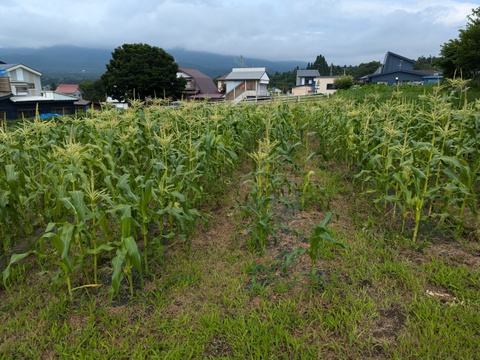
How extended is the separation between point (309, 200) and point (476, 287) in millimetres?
2115

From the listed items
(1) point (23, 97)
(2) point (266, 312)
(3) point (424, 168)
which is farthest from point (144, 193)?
(1) point (23, 97)

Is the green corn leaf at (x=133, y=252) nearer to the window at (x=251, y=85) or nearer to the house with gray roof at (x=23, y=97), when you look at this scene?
the house with gray roof at (x=23, y=97)

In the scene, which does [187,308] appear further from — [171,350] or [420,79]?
[420,79]

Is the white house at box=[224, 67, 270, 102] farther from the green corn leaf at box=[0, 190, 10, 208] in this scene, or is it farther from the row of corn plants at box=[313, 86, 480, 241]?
the green corn leaf at box=[0, 190, 10, 208]

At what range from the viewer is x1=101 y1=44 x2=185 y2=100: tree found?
35.2 meters

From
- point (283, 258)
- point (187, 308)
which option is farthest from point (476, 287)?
point (187, 308)

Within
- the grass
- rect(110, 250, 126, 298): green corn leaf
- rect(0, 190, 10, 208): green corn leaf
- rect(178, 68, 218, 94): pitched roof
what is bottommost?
the grass

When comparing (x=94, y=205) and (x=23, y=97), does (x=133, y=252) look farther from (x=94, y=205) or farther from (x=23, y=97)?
(x=23, y=97)

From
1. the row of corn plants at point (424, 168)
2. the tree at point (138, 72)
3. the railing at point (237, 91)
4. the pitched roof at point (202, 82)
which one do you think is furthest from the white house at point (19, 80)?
the row of corn plants at point (424, 168)

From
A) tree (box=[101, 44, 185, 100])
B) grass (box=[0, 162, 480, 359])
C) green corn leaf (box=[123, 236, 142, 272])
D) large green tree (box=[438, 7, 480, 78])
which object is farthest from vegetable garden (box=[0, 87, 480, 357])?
tree (box=[101, 44, 185, 100])

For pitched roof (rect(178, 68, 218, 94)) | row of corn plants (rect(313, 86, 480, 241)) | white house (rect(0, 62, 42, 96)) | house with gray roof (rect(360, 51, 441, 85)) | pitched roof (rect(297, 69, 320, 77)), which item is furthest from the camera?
pitched roof (rect(297, 69, 320, 77))

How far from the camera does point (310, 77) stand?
6994 cm

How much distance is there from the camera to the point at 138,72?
1399 inches

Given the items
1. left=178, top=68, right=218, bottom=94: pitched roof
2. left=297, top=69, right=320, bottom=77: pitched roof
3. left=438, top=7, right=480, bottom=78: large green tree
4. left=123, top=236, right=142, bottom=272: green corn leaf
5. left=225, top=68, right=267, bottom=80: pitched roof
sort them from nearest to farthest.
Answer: left=123, top=236, right=142, bottom=272: green corn leaf, left=438, top=7, right=480, bottom=78: large green tree, left=225, top=68, right=267, bottom=80: pitched roof, left=178, top=68, right=218, bottom=94: pitched roof, left=297, top=69, right=320, bottom=77: pitched roof
